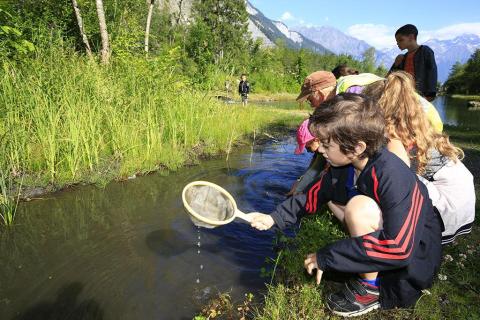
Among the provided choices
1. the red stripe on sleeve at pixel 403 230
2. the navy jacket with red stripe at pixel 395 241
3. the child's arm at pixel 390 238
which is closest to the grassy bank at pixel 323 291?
the navy jacket with red stripe at pixel 395 241

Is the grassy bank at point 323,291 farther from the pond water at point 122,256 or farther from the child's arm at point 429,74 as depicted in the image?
the child's arm at point 429,74

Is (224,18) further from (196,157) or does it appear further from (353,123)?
(353,123)

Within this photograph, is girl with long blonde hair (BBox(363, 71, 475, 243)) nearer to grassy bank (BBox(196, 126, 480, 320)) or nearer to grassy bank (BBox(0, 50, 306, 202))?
grassy bank (BBox(196, 126, 480, 320))

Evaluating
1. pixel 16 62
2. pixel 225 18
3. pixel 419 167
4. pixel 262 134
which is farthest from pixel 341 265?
pixel 225 18

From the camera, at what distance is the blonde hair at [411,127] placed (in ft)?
8.30

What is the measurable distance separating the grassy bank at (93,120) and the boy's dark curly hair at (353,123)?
4.11m

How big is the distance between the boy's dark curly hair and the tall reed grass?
4.29 meters

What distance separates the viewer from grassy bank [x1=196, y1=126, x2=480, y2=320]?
2490mm

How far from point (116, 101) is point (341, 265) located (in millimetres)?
5466

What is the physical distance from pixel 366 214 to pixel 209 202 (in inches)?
45.4

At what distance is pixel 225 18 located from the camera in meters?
48.2

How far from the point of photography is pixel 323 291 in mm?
2793

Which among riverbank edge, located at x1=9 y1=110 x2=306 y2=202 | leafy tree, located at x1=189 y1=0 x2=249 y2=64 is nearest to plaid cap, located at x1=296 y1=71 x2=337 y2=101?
riverbank edge, located at x1=9 y1=110 x2=306 y2=202

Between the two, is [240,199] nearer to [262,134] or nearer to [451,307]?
[451,307]
